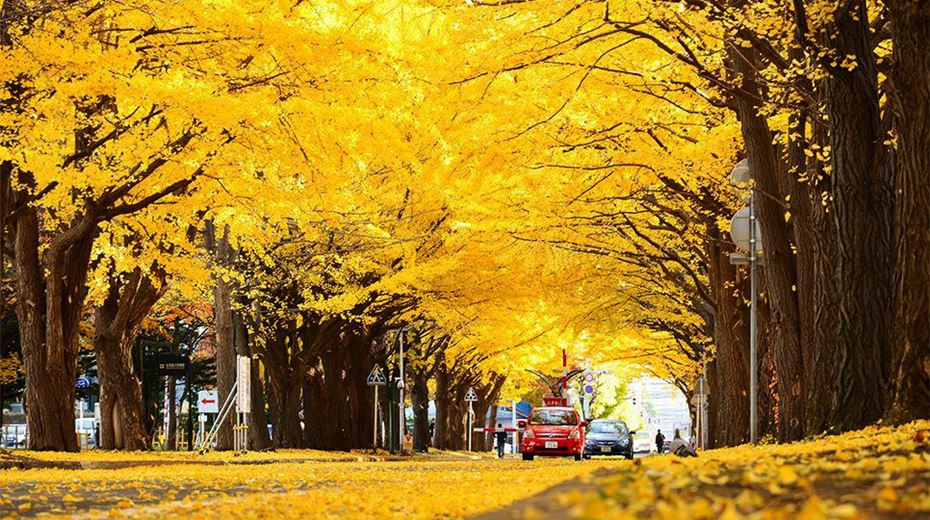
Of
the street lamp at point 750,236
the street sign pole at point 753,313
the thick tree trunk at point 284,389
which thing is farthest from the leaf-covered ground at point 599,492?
the thick tree trunk at point 284,389

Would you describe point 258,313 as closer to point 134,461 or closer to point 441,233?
point 441,233

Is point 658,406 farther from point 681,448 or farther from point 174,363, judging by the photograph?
point 681,448

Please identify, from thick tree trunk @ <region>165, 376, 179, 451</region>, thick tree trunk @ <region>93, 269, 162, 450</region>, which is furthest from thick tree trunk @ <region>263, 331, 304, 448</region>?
thick tree trunk @ <region>165, 376, 179, 451</region>

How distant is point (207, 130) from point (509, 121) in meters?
4.38

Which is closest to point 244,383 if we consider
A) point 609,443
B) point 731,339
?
point 731,339

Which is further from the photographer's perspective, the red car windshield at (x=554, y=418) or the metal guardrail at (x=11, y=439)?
the metal guardrail at (x=11, y=439)

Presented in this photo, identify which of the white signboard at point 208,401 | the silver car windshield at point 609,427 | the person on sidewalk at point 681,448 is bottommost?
the silver car windshield at point 609,427

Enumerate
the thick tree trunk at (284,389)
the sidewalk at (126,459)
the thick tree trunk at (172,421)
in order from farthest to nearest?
the thick tree trunk at (172,421), the thick tree trunk at (284,389), the sidewalk at (126,459)

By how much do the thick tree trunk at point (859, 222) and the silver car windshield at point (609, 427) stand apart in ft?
104

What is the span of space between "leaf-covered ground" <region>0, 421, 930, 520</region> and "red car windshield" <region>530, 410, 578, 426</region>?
21791 millimetres

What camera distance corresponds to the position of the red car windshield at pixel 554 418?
38.6 metres

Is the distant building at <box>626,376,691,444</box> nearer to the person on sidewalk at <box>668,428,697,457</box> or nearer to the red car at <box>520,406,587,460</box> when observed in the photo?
the red car at <box>520,406,587,460</box>

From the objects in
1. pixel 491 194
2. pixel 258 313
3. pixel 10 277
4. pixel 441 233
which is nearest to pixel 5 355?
pixel 10 277

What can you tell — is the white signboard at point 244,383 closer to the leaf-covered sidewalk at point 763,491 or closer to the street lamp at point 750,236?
the street lamp at point 750,236
